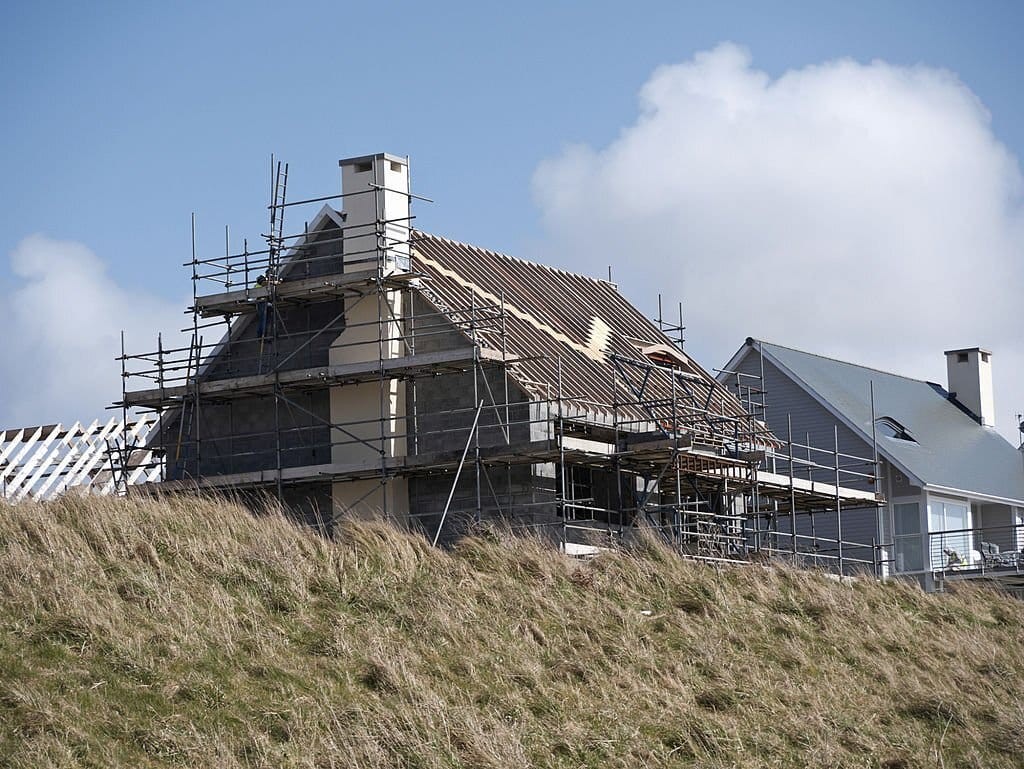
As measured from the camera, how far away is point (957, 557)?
36.5 m

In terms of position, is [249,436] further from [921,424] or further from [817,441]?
[921,424]

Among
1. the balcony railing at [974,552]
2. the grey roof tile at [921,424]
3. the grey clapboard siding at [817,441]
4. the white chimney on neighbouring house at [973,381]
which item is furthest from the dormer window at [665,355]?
the white chimney on neighbouring house at [973,381]

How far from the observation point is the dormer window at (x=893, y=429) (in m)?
40.4

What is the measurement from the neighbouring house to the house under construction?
6.40 m

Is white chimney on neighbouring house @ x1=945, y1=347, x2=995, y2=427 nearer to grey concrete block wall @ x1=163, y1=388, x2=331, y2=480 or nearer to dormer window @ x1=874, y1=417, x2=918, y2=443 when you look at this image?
dormer window @ x1=874, y1=417, x2=918, y2=443

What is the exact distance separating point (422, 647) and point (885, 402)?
26.9 metres

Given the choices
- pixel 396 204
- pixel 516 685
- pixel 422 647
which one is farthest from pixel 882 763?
pixel 396 204

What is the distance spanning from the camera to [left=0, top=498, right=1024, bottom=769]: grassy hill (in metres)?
15.2

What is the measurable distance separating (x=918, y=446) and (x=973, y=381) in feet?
19.8

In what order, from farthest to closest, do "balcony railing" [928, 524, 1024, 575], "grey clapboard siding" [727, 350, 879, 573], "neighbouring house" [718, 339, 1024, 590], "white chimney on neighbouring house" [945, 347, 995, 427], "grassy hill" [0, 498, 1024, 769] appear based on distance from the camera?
"white chimney on neighbouring house" [945, 347, 995, 427]
"grey clapboard siding" [727, 350, 879, 573]
"neighbouring house" [718, 339, 1024, 590]
"balcony railing" [928, 524, 1024, 575]
"grassy hill" [0, 498, 1024, 769]

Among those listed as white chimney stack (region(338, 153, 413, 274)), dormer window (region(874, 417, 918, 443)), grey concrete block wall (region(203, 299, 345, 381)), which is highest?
white chimney stack (region(338, 153, 413, 274))

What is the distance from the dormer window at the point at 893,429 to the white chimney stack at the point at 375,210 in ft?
53.7

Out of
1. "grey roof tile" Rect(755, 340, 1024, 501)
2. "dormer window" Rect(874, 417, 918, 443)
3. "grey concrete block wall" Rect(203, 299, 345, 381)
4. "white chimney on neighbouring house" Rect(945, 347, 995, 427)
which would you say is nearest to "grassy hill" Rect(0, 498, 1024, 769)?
"grey concrete block wall" Rect(203, 299, 345, 381)

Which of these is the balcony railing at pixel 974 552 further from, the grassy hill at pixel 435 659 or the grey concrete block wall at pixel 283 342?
the grey concrete block wall at pixel 283 342
